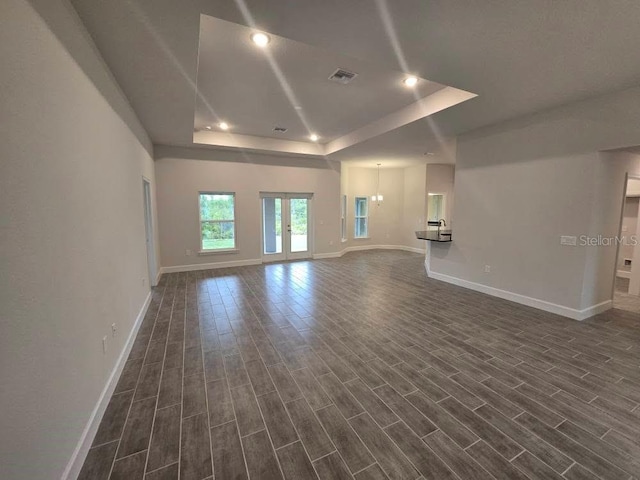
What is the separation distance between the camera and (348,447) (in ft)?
5.79

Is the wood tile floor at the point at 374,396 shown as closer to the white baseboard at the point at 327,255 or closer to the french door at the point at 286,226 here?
the french door at the point at 286,226

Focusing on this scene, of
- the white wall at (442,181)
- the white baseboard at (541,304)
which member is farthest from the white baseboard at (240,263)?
the white baseboard at (541,304)

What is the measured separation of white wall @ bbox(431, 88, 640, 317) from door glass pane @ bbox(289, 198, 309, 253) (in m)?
4.46

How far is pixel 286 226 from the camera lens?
793 centimetres

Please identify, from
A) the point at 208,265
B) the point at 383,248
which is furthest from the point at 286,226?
the point at 383,248

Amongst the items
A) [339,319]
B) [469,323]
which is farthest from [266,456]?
[469,323]

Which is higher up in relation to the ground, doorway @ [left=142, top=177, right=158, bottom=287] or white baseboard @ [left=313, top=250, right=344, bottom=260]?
doorway @ [left=142, top=177, right=158, bottom=287]

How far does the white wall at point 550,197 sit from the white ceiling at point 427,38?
0.42m

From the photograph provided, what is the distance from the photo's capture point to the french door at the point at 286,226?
772 cm

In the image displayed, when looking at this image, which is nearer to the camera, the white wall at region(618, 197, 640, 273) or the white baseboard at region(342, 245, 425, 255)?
the white wall at region(618, 197, 640, 273)

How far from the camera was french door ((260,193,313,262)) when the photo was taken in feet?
25.3

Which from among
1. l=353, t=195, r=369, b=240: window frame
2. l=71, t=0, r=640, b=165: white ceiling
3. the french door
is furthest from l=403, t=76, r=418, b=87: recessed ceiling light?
l=353, t=195, r=369, b=240: window frame

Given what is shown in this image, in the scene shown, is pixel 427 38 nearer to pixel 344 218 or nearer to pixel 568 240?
pixel 568 240

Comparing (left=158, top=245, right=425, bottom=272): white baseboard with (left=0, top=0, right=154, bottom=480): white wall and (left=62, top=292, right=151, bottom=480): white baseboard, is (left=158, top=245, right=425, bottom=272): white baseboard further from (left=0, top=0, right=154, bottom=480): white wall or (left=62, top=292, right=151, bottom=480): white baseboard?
(left=0, top=0, right=154, bottom=480): white wall
